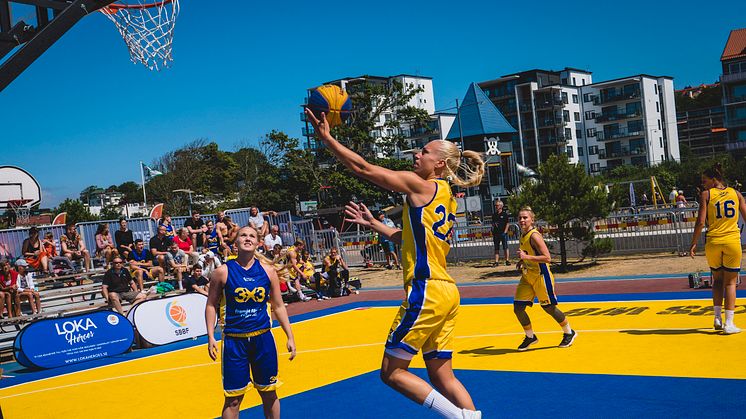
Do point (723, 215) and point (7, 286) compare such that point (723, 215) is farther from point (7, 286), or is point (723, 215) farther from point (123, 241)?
point (123, 241)

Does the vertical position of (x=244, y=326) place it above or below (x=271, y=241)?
below

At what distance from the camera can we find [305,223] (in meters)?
27.4

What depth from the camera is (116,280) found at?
54.2ft

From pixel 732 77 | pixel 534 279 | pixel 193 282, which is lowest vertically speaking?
pixel 193 282

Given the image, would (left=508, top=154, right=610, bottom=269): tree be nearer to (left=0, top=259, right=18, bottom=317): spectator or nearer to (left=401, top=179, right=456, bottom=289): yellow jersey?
(left=0, top=259, right=18, bottom=317): spectator

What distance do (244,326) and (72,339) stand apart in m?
9.41

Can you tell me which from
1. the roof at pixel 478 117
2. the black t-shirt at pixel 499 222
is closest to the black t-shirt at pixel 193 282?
the black t-shirt at pixel 499 222

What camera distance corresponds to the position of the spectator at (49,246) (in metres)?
20.4

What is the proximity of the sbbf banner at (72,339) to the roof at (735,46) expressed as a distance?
7339 centimetres

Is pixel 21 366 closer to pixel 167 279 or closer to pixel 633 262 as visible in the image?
pixel 167 279

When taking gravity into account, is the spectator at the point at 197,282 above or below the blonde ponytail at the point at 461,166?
below

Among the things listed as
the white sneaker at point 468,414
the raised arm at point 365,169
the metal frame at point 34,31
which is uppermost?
the metal frame at point 34,31

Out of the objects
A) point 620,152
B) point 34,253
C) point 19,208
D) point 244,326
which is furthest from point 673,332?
point 620,152

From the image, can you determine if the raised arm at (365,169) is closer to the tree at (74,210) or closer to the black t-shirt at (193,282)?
the black t-shirt at (193,282)
